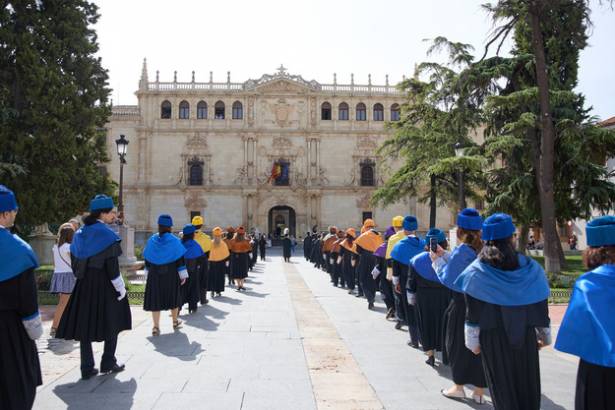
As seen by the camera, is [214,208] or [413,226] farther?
[214,208]

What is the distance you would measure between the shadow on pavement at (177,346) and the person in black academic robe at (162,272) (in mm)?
291

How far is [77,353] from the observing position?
24.0ft

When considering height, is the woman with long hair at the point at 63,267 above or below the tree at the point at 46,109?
below

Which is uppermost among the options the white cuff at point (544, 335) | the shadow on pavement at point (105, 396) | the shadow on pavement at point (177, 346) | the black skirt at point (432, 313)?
the white cuff at point (544, 335)

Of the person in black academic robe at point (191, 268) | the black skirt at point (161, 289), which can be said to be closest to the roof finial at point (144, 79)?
the person in black academic robe at point (191, 268)

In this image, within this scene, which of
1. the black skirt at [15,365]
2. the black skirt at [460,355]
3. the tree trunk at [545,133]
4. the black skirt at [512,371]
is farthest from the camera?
the tree trunk at [545,133]

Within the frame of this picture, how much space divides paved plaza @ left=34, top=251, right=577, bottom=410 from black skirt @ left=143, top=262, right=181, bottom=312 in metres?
0.49

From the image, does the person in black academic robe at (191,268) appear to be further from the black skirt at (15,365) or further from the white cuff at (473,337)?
the white cuff at (473,337)

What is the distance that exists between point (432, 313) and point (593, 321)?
3.28 metres

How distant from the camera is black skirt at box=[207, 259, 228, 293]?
13750mm

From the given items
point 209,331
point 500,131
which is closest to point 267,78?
point 500,131

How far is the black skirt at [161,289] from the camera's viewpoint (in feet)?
28.2

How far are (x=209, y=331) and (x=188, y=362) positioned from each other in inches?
86.8

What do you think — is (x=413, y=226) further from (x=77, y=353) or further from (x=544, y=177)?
(x=544, y=177)
